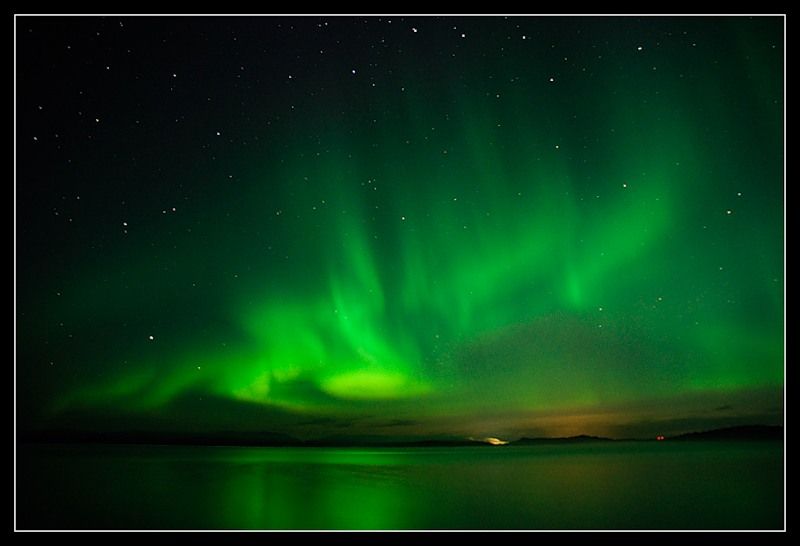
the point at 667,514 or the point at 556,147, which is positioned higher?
the point at 556,147

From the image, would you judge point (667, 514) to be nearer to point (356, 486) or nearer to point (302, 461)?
point (356, 486)

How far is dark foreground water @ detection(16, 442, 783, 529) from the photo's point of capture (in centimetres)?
357

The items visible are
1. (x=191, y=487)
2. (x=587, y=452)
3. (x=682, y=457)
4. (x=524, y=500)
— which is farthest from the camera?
(x=587, y=452)

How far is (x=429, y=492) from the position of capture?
170 inches

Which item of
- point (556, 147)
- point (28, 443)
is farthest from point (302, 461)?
point (556, 147)

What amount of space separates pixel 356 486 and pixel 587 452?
227 cm

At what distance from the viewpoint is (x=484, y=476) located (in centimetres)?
481

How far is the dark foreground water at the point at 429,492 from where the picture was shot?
3572mm

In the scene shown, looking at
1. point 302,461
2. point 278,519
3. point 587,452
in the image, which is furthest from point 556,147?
point 302,461

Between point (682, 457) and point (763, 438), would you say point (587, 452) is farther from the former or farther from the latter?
point (763, 438)

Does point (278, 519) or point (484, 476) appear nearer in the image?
point (278, 519)

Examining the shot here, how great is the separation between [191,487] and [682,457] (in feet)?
12.3

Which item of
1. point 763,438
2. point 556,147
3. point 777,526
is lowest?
point 777,526
